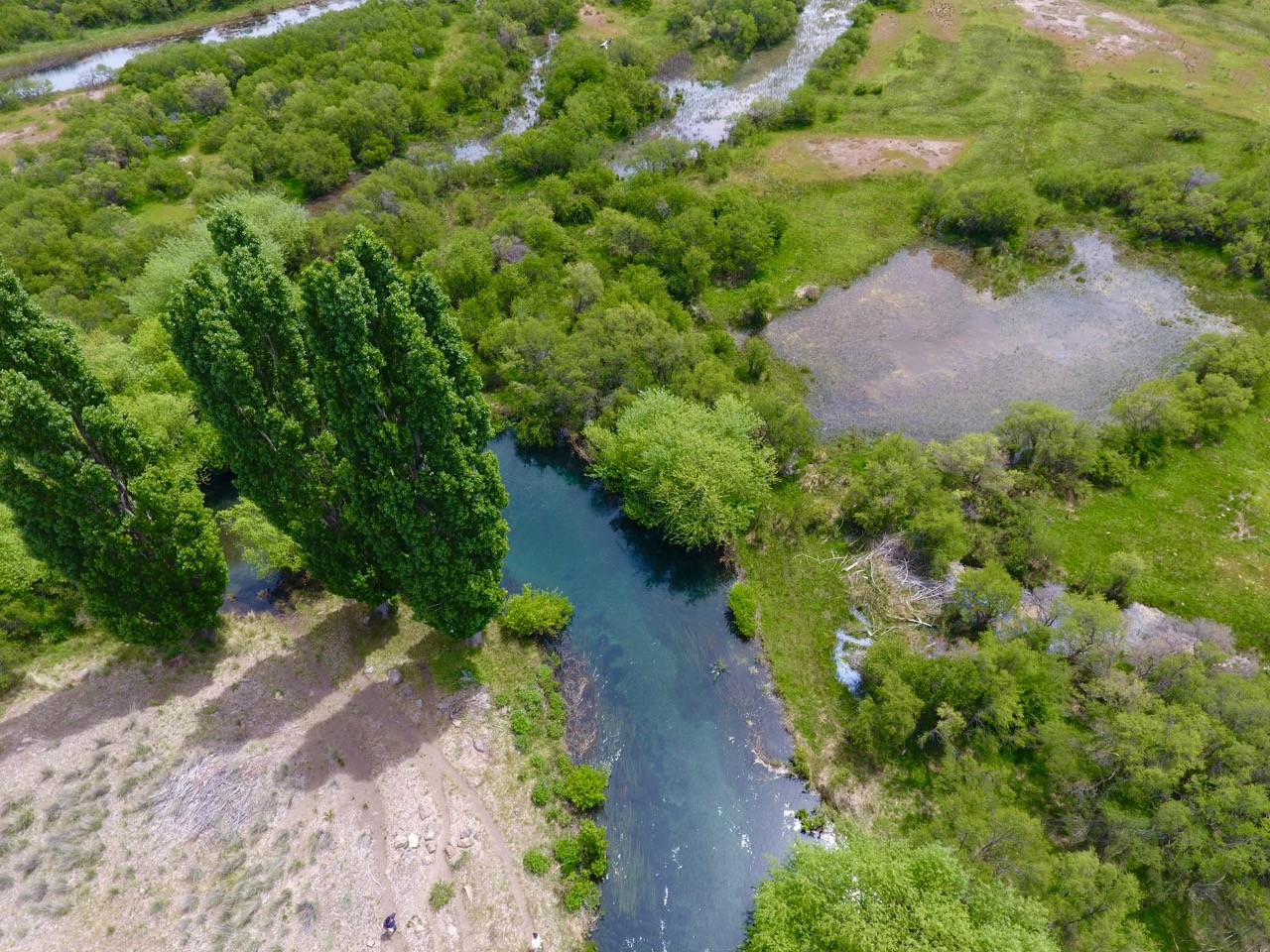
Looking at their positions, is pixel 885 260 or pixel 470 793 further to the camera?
pixel 885 260

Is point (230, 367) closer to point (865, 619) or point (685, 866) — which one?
point (685, 866)

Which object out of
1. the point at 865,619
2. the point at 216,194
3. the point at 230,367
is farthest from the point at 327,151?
the point at 865,619

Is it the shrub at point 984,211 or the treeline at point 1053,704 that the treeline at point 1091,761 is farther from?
the shrub at point 984,211

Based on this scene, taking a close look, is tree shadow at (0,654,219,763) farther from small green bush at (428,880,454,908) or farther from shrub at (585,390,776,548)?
shrub at (585,390,776,548)

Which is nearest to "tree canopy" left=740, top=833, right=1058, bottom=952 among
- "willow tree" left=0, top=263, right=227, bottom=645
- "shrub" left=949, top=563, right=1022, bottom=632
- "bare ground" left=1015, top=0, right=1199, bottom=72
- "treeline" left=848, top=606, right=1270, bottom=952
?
"treeline" left=848, top=606, right=1270, bottom=952

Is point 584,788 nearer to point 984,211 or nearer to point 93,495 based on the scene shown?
point 93,495

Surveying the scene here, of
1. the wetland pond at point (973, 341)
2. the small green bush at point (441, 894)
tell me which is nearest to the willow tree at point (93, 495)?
the small green bush at point (441, 894)
